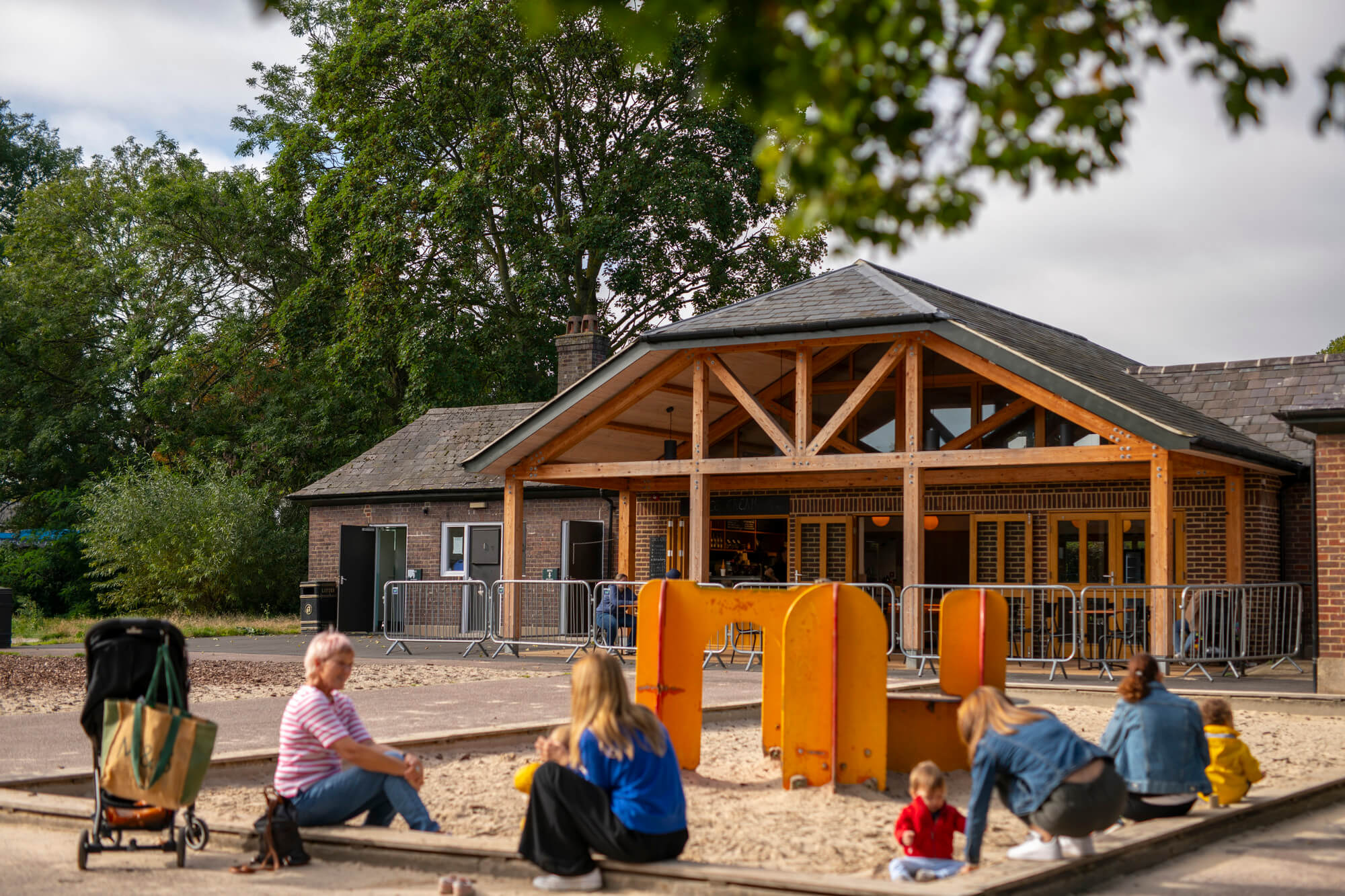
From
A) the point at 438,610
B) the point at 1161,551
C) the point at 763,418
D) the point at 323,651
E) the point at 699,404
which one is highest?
the point at 699,404

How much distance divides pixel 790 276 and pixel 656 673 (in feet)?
90.8

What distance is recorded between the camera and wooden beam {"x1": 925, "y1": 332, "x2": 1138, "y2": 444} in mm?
16141

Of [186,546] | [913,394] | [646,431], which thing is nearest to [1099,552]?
[913,394]

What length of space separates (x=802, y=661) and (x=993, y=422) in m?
11.3

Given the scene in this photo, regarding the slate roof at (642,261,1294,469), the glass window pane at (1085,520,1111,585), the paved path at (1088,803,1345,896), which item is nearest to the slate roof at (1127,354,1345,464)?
the slate roof at (642,261,1294,469)

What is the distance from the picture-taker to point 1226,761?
306 inches

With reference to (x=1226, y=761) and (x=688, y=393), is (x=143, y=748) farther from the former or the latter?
(x=688, y=393)

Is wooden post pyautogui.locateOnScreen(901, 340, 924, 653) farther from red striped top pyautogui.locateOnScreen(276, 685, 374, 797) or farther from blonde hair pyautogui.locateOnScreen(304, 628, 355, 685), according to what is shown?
blonde hair pyautogui.locateOnScreen(304, 628, 355, 685)

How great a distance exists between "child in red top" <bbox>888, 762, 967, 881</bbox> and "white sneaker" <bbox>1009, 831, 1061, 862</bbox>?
30 centimetres

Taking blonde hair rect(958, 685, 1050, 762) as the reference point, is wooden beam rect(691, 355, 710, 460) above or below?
above

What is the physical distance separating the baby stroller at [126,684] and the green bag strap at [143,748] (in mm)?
232

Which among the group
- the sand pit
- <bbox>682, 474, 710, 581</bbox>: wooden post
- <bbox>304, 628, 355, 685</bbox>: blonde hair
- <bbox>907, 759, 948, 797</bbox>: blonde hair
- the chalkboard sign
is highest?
<bbox>682, 474, 710, 581</bbox>: wooden post

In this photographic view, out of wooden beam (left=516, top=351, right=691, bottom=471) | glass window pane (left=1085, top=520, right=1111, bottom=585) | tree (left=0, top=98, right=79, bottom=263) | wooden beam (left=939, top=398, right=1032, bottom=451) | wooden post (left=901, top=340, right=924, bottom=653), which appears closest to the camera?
wooden post (left=901, top=340, right=924, bottom=653)

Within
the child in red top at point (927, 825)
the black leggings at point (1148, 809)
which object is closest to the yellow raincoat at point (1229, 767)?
the black leggings at point (1148, 809)
